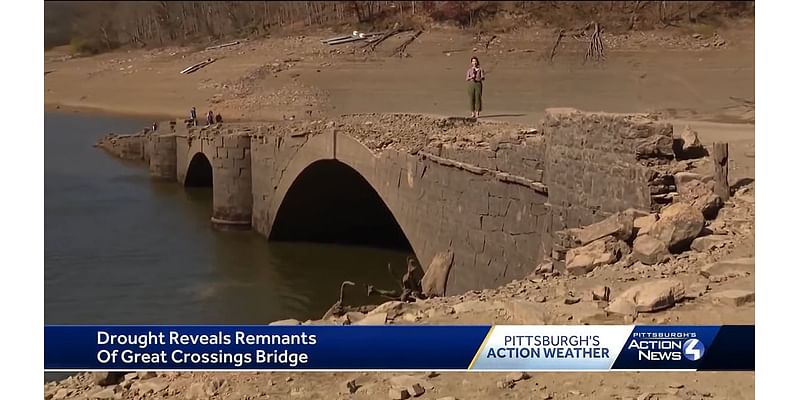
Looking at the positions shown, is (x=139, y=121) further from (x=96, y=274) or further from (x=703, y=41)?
(x=703, y=41)

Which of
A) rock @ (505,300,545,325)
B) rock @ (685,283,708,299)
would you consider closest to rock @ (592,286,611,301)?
rock @ (505,300,545,325)

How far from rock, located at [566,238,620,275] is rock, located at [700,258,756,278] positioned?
3.14 ft

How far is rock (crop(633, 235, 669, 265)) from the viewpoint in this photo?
22.6ft

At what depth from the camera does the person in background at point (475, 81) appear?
729 cm

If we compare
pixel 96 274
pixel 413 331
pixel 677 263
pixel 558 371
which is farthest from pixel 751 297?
pixel 96 274

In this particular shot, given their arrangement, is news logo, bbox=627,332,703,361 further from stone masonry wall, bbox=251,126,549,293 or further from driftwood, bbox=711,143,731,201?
stone masonry wall, bbox=251,126,549,293

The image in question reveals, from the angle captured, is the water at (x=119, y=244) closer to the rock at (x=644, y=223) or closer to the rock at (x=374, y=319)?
the rock at (x=374, y=319)

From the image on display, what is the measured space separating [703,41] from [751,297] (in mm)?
2440

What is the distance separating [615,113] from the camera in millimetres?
7812

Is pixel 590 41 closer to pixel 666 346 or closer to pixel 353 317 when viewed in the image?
pixel 666 346

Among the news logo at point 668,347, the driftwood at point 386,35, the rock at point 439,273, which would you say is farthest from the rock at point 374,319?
the rock at point 439,273

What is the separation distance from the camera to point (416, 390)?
18.6 ft

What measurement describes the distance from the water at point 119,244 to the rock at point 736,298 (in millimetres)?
4033

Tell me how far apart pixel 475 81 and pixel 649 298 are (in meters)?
2.29
